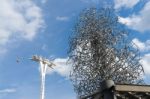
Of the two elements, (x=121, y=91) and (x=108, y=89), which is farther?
(x=121, y=91)

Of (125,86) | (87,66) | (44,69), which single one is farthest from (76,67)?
(125,86)

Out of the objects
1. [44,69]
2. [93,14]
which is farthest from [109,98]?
[44,69]

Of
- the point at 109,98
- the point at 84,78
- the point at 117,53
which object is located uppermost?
the point at 117,53

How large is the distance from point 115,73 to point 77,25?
7410 mm

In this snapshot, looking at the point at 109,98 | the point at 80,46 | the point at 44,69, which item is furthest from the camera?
the point at 44,69

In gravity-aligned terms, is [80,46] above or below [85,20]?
below

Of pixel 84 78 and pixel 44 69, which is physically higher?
pixel 44 69

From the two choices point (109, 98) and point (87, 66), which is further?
point (87, 66)

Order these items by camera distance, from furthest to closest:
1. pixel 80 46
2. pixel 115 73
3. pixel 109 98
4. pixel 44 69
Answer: pixel 44 69 < pixel 80 46 < pixel 115 73 < pixel 109 98

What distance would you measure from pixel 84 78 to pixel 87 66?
131 cm

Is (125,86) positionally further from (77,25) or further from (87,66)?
(77,25)

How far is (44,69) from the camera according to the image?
48562 millimetres

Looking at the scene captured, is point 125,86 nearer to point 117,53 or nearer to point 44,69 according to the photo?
point 117,53

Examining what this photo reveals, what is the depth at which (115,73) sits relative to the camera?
35.8 m
